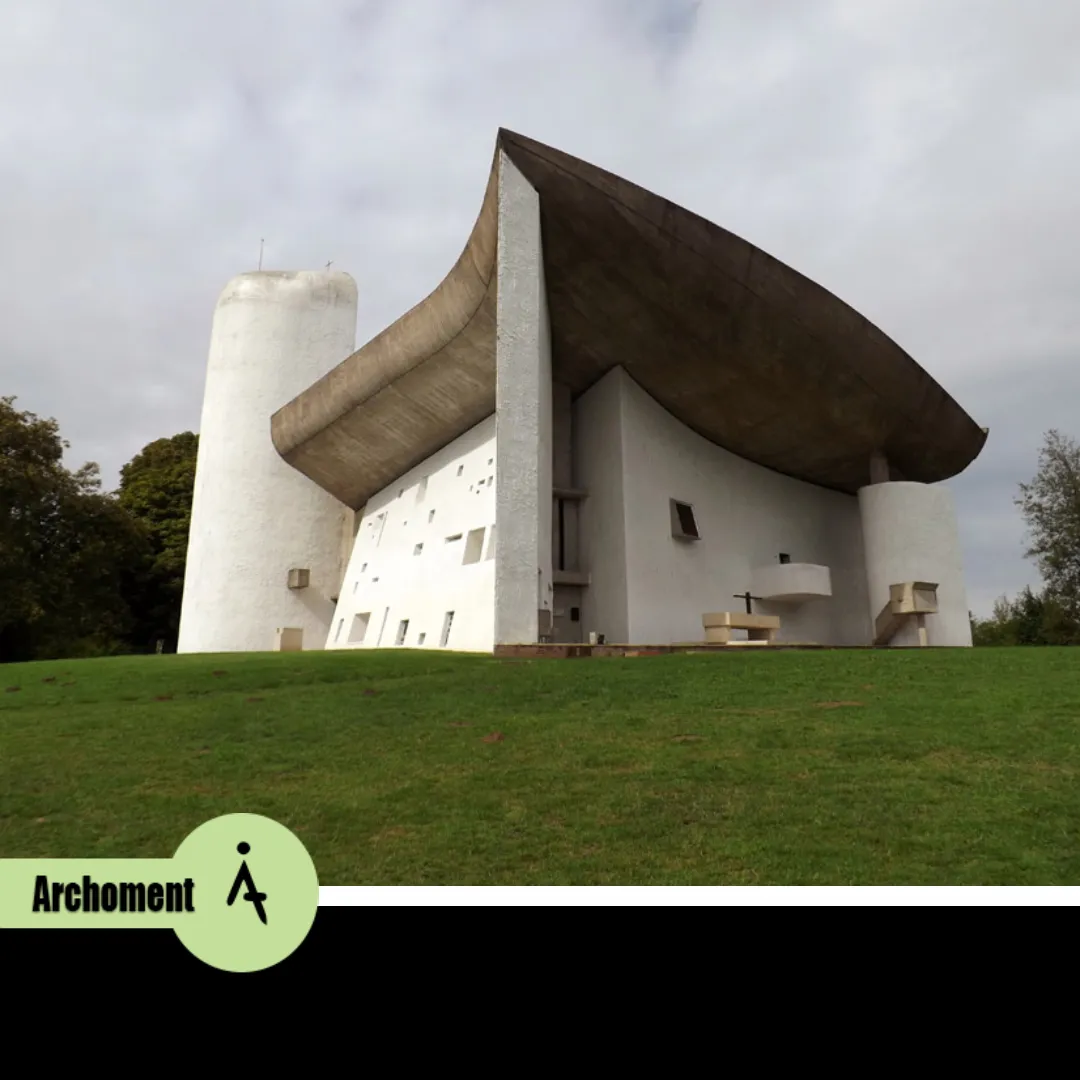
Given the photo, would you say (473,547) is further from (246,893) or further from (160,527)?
(160,527)

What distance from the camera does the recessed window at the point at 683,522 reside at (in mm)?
19328

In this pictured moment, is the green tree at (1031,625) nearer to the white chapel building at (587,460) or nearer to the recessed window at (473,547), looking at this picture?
the white chapel building at (587,460)

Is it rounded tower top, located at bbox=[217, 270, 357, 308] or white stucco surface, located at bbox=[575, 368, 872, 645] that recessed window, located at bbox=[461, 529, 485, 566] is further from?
rounded tower top, located at bbox=[217, 270, 357, 308]

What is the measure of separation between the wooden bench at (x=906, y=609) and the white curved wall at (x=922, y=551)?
19 centimetres

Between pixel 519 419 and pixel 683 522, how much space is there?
23.9 feet

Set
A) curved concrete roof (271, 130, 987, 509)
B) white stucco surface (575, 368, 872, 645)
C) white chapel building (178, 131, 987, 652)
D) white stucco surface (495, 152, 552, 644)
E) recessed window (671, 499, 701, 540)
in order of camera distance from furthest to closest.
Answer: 1. recessed window (671, 499, 701, 540)
2. white stucco surface (575, 368, 872, 645)
3. curved concrete roof (271, 130, 987, 509)
4. white chapel building (178, 131, 987, 652)
5. white stucco surface (495, 152, 552, 644)

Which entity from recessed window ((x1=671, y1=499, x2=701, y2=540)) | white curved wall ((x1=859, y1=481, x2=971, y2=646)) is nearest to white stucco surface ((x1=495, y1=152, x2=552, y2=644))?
recessed window ((x1=671, y1=499, x2=701, y2=540))

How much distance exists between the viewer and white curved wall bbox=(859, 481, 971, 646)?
2080 cm

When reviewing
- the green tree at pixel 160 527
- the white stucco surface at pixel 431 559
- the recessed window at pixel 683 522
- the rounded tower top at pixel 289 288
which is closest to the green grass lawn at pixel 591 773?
the white stucco surface at pixel 431 559

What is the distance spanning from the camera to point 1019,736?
6.82 m

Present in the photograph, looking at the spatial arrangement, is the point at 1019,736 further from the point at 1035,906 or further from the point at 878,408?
the point at 878,408

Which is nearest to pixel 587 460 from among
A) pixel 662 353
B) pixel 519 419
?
pixel 662 353

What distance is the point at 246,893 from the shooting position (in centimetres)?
247

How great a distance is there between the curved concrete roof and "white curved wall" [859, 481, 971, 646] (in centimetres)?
164
